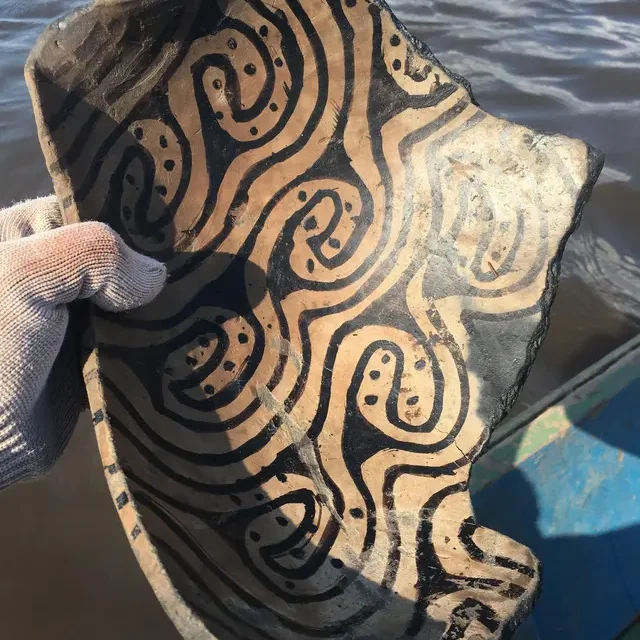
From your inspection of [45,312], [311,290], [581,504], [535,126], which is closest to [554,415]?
[581,504]

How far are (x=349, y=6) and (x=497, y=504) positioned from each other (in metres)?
1.13

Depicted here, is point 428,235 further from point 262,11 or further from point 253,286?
point 262,11

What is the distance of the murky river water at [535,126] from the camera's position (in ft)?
4.93

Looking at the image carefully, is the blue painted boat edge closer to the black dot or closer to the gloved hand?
the black dot

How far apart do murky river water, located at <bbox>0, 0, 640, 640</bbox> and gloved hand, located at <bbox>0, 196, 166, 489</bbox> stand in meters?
0.75

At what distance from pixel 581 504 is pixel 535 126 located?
2.06 meters

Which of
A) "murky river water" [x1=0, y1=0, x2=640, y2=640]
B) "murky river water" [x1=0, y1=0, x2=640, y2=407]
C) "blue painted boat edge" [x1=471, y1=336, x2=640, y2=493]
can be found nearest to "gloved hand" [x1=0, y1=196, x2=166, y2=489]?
"murky river water" [x1=0, y1=0, x2=640, y2=640]

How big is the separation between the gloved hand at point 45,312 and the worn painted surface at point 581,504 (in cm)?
92

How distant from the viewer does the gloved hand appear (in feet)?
2.54

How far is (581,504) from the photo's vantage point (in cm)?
145

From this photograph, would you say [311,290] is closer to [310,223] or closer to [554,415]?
[310,223]

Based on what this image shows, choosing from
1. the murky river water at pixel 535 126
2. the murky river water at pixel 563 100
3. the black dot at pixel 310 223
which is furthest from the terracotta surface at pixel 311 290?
the murky river water at pixel 563 100

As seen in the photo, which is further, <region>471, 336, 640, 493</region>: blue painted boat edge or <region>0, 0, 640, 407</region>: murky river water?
<region>0, 0, 640, 407</region>: murky river water

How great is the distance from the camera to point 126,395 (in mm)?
1038
